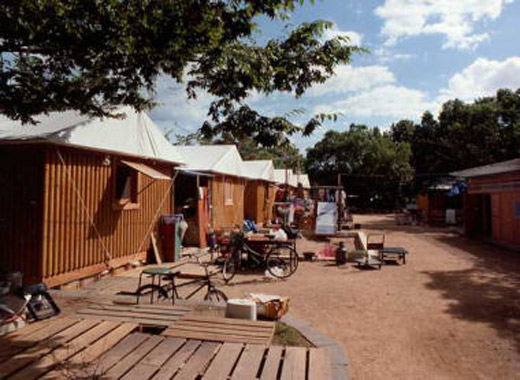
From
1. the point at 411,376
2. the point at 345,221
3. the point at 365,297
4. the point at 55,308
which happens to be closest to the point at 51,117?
the point at 55,308

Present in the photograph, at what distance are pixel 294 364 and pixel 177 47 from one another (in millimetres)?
3618

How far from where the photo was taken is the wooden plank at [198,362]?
11.2 feet

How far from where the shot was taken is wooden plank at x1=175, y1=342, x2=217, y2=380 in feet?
11.2

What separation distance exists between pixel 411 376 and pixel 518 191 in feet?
42.9

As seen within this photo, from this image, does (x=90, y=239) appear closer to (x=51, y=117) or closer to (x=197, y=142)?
(x=51, y=117)

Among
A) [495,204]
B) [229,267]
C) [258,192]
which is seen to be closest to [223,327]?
[229,267]

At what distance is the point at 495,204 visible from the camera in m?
16.2

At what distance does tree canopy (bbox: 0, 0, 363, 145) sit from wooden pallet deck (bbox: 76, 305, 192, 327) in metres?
2.59

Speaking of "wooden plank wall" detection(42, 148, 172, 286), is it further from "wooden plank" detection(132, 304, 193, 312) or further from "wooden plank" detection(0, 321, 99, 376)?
"wooden plank" detection(0, 321, 99, 376)

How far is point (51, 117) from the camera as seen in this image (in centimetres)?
797

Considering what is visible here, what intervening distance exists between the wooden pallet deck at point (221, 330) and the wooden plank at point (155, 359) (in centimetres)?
20

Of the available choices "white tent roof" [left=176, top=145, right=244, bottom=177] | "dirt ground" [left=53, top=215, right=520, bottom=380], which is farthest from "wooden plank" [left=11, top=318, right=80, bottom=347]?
"white tent roof" [left=176, top=145, right=244, bottom=177]

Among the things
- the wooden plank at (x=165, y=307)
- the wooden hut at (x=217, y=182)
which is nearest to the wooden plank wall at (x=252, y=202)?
the wooden hut at (x=217, y=182)

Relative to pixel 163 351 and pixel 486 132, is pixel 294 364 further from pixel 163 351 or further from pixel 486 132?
pixel 486 132
